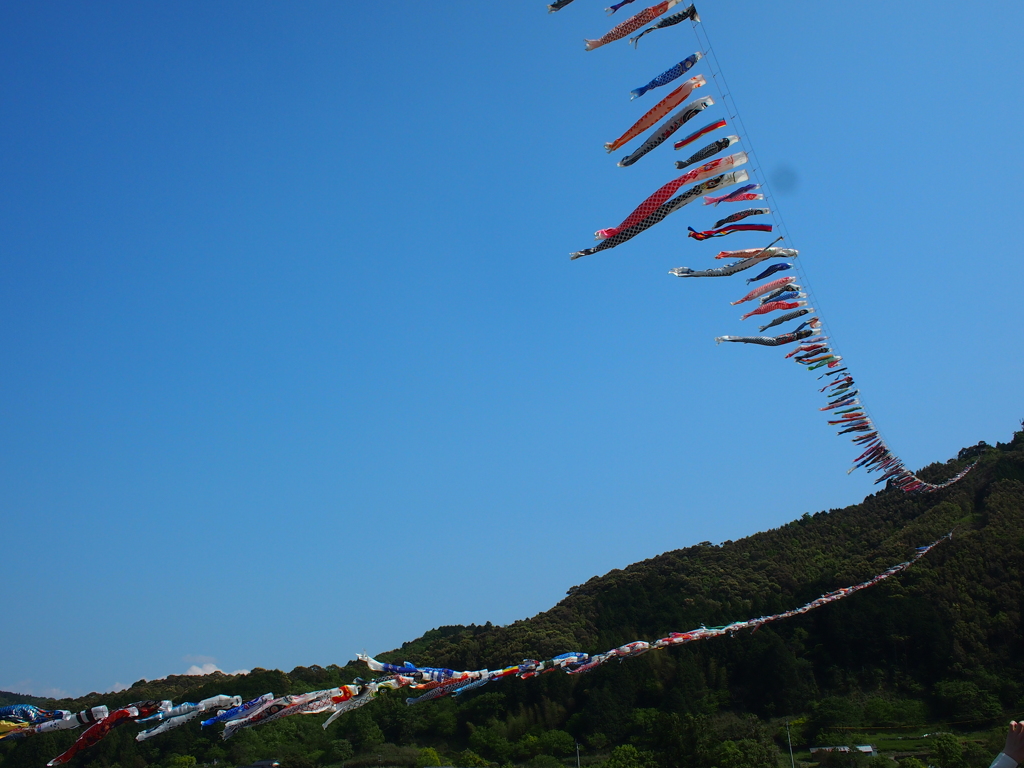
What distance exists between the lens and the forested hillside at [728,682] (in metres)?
38.1

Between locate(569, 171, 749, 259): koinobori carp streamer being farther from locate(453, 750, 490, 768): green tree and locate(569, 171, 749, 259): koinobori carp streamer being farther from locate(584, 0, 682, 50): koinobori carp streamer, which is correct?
locate(453, 750, 490, 768): green tree

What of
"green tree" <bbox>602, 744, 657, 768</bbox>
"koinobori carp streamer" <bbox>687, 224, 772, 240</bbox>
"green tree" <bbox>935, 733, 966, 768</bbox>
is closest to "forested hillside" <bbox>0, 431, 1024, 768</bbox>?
"green tree" <bbox>602, 744, 657, 768</bbox>

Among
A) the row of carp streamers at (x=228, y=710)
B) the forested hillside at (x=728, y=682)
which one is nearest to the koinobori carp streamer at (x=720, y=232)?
the row of carp streamers at (x=228, y=710)

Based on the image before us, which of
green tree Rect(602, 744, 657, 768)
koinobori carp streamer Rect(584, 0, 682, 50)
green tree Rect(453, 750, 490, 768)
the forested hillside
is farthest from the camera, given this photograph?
green tree Rect(453, 750, 490, 768)

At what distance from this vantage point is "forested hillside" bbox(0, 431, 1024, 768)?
125 feet

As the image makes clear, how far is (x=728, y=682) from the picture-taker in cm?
4869

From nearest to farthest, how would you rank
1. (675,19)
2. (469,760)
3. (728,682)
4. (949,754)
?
(675,19), (949,754), (469,760), (728,682)

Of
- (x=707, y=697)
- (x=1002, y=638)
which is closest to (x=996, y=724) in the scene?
(x=1002, y=638)

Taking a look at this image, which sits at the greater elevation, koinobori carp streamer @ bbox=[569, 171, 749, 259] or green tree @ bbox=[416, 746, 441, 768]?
koinobori carp streamer @ bbox=[569, 171, 749, 259]

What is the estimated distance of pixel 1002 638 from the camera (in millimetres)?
44844

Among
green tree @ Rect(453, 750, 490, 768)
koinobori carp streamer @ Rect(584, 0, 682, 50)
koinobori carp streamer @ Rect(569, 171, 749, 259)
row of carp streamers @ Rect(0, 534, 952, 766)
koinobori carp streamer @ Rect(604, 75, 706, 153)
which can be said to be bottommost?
green tree @ Rect(453, 750, 490, 768)

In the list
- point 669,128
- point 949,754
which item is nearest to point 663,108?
point 669,128

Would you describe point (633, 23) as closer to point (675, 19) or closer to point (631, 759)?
point (675, 19)

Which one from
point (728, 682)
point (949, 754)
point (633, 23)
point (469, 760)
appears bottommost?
point (949, 754)
